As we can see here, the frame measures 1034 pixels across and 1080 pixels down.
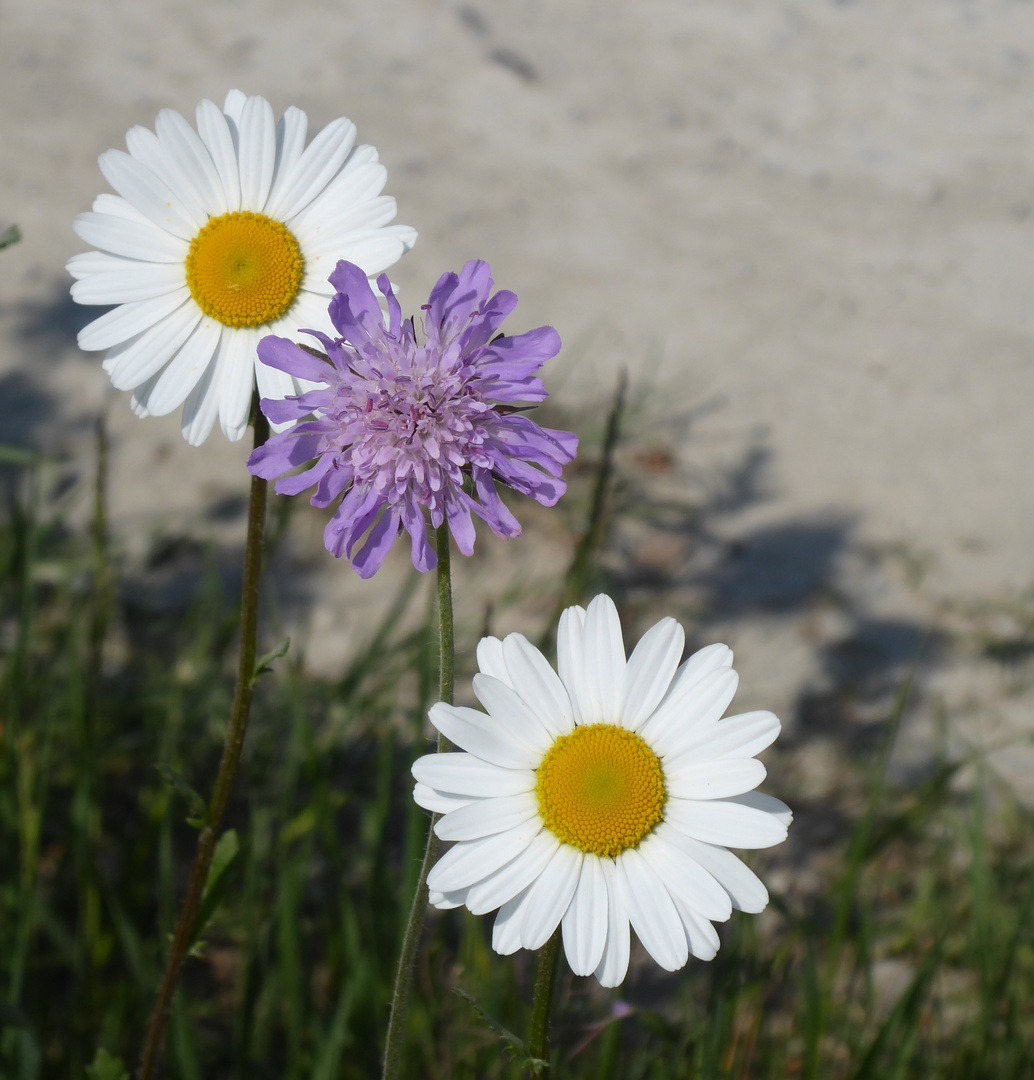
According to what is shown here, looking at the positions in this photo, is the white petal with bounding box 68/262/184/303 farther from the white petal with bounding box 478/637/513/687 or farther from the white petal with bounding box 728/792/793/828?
the white petal with bounding box 728/792/793/828

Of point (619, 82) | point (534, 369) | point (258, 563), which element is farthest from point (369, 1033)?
point (619, 82)

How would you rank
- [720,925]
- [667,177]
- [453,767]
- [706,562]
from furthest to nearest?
[667,177] → [706,562] → [720,925] → [453,767]

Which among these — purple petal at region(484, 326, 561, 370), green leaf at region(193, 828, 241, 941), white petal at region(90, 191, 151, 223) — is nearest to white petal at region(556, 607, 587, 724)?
purple petal at region(484, 326, 561, 370)

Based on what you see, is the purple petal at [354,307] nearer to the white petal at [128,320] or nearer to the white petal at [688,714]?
the white petal at [128,320]

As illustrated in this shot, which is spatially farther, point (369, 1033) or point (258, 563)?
point (369, 1033)

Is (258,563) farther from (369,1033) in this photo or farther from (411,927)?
(369,1033)

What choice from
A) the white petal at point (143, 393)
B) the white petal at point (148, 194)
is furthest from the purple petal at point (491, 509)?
the white petal at point (148, 194)
